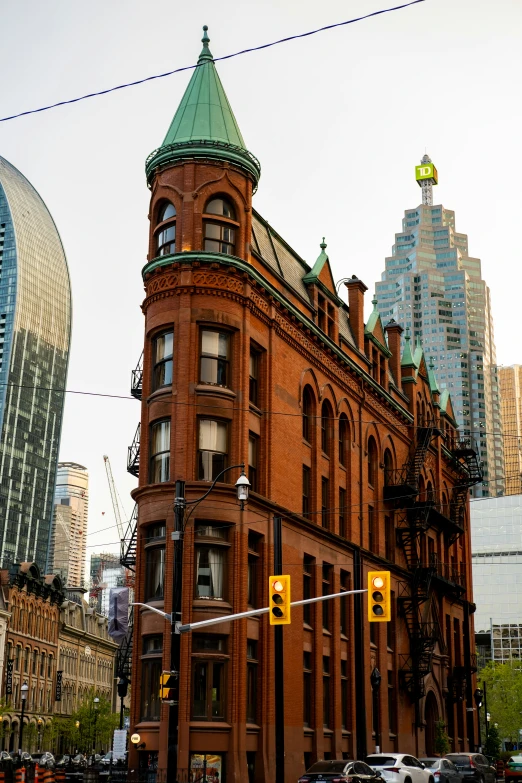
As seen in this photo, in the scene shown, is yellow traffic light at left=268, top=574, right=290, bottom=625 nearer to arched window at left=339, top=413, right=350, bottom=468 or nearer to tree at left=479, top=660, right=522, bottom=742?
arched window at left=339, top=413, right=350, bottom=468

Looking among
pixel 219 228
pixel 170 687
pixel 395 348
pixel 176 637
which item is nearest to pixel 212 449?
pixel 219 228

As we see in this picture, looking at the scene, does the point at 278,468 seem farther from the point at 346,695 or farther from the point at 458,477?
the point at 458,477

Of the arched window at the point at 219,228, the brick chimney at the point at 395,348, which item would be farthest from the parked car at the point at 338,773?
the brick chimney at the point at 395,348

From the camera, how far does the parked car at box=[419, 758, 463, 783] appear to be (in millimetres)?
40278

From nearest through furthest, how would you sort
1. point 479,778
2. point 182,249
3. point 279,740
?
point 279,740 → point 182,249 → point 479,778

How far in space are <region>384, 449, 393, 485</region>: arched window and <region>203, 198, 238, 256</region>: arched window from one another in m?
21.5

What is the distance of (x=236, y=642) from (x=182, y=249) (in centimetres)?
1520

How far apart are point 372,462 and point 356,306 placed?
8.61 metres

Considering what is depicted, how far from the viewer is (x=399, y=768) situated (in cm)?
3672

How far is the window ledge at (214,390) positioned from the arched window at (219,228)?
5462mm

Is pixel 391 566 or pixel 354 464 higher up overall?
pixel 354 464

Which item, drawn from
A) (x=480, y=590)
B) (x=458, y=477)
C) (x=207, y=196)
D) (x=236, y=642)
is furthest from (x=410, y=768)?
(x=480, y=590)

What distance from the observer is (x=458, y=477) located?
76.5 m

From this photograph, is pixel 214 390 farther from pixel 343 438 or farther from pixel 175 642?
pixel 343 438
